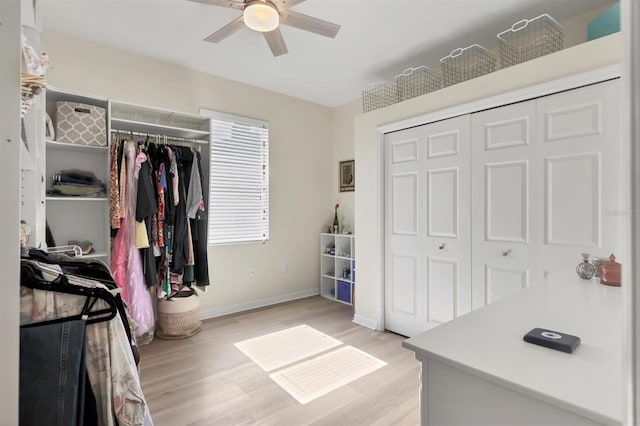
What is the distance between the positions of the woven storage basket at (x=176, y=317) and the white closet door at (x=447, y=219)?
2288mm

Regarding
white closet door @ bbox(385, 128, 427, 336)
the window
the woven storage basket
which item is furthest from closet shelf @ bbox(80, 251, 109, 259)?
white closet door @ bbox(385, 128, 427, 336)

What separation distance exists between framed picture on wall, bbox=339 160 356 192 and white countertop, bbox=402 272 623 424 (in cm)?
328

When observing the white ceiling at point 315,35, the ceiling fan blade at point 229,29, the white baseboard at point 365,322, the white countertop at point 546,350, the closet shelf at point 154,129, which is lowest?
the white baseboard at point 365,322

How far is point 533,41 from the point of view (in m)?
2.33

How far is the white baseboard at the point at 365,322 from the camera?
10.8ft

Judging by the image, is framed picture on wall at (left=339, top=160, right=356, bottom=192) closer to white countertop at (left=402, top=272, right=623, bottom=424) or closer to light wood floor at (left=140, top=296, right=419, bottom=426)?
light wood floor at (left=140, top=296, right=419, bottom=426)

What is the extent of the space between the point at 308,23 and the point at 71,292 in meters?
2.03

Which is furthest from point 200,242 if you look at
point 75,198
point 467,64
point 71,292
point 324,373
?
point 467,64

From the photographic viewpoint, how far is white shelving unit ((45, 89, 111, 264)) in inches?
104

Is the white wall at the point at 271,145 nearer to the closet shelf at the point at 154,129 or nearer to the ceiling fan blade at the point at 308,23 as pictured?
the closet shelf at the point at 154,129

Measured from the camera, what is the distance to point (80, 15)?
2.51 meters

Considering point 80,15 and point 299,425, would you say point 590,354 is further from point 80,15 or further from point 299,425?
point 80,15

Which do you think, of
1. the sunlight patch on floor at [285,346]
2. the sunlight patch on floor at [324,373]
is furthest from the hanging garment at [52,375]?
the sunlight patch on floor at [285,346]

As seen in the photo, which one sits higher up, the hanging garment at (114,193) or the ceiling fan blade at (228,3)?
the ceiling fan blade at (228,3)
